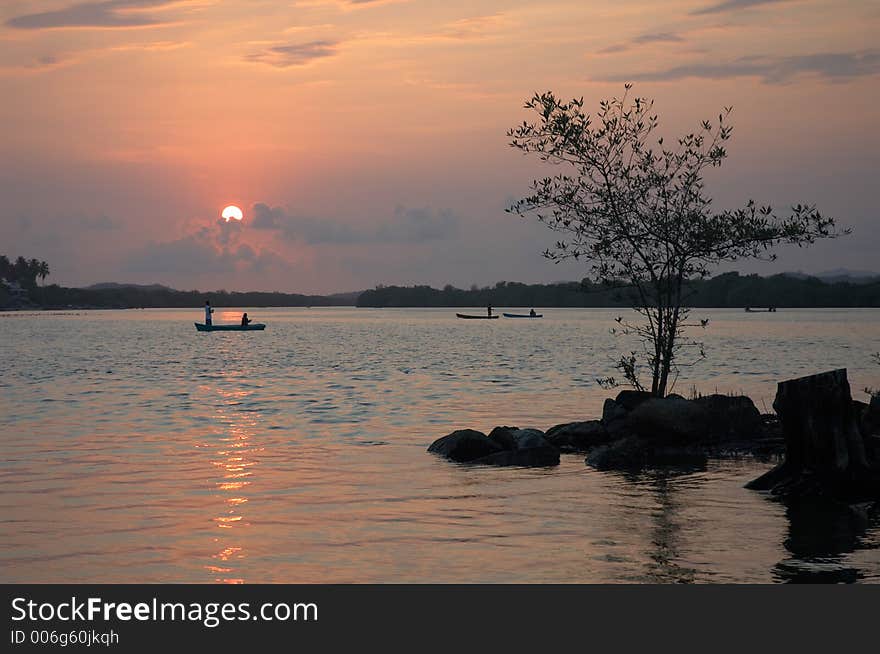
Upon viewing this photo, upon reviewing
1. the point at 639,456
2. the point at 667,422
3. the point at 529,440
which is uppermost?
the point at 667,422

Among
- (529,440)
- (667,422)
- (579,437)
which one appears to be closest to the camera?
(529,440)

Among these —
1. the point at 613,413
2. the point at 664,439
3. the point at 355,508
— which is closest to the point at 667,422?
the point at 664,439

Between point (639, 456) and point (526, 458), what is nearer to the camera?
point (526, 458)

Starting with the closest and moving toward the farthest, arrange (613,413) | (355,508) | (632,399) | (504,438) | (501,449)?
1. (355,508)
2. (501,449)
3. (504,438)
4. (613,413)
5. (632,399)

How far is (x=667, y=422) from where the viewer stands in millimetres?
28812

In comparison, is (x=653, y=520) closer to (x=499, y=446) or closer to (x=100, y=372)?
(x=499, y=446)

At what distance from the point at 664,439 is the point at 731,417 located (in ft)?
8.04

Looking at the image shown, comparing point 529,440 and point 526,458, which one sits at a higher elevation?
point 529,440

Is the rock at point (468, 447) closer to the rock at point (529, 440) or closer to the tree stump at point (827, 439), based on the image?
the rock at point (529, 440)

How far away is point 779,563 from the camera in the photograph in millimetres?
15914

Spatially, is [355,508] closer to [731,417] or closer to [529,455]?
[529,455]

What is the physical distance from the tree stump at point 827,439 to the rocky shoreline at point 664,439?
0.35ft
